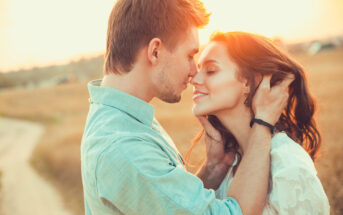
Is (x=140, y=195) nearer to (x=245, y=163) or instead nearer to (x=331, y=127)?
(x=245, y=163)

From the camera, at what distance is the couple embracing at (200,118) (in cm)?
173

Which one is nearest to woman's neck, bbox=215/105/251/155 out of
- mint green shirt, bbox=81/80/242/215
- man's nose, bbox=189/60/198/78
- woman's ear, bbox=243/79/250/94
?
woman's ear, bbox=243/79/250/94

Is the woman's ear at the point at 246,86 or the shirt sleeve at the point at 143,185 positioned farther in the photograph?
the woman's ear at the point at 246,86

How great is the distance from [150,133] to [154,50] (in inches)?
25.6

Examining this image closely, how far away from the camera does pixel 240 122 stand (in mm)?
2840

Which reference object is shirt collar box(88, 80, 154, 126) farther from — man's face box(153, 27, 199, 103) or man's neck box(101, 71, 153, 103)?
man's face box(153, 27, 199, 103)

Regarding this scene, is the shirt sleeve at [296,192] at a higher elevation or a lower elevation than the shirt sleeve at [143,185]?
lower

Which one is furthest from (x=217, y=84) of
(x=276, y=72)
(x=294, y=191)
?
(x=294, y=191)

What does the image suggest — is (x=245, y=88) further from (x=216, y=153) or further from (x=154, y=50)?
(x=154, y=50)

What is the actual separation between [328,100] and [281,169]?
489 inches

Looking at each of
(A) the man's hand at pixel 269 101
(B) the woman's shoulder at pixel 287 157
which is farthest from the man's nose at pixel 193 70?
(B) the woman's shoulder at pixel 287 157

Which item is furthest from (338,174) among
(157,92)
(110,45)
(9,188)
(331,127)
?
(9,188)

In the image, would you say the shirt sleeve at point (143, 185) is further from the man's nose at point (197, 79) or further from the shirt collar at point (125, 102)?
the man's nose at point (197, 79)

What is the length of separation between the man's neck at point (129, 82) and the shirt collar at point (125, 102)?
4.7 inches
